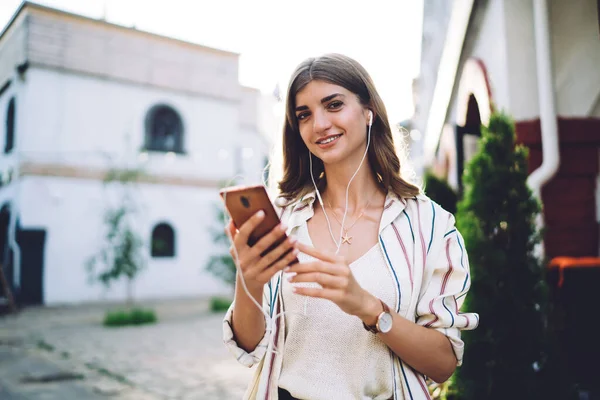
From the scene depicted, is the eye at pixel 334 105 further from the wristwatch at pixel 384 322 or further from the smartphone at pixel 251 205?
the wristwatch at pixel 384 322

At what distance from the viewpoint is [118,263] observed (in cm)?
1216

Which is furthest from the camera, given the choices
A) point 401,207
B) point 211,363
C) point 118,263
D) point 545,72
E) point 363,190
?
point 118,263

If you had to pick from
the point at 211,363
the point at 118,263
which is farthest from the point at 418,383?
the point at 118,263

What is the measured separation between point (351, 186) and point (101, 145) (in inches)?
608

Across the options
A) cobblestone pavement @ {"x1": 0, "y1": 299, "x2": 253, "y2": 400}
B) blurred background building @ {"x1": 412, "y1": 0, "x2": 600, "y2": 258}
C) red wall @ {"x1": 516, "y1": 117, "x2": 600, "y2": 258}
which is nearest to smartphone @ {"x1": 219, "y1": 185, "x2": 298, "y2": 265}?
blurred background building @ {"x1": 412, "y1": 0, "x2": 600, "y2": 258}

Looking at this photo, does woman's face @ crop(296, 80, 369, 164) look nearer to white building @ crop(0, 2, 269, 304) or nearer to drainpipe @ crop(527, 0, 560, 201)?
drainpipe @ crop(527, 0, 560, 201)

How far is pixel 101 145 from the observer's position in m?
15.9

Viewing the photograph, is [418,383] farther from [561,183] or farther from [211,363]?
[211,363]

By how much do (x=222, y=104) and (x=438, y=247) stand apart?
17535 millimetres

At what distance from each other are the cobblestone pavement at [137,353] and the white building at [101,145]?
3166mm

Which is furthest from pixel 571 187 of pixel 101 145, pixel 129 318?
pixel 101 145

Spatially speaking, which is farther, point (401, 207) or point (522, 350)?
point (522, 350)

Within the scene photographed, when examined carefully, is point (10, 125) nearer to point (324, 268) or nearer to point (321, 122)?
point (321, 122)

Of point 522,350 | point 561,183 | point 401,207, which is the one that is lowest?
point 522,350
